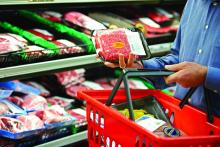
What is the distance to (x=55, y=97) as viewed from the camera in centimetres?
270

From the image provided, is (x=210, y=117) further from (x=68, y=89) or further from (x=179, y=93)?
(x=68, y=89)

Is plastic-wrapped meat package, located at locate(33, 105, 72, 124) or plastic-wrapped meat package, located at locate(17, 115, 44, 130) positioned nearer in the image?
plastic-wrapped meat package, located at locate(17, 115, 44, 130)

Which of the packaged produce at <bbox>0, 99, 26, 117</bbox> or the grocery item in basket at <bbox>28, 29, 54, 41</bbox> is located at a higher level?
the grocery item in basket at <bbox>28, 29, 54, 41</bbox>

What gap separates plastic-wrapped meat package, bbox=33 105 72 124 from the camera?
220 centimetres

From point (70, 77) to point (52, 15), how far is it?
1.62 feet

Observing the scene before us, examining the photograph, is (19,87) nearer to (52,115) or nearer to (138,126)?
(52,115)

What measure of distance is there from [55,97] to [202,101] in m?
1.37

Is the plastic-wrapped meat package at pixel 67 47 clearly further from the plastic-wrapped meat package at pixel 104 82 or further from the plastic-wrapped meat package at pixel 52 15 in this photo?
the plastic-wrapped meat package at pixel 104 82

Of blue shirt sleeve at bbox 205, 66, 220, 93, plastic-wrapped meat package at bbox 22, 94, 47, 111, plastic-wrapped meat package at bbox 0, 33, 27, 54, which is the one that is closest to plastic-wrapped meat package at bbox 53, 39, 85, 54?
plastic-wrapped meat package at bbox 0, 33, 27, 54

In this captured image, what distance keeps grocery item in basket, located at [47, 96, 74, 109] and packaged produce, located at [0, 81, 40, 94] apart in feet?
0.42

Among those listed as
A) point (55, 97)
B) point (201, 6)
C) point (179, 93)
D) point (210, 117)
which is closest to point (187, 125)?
point (210, 117)

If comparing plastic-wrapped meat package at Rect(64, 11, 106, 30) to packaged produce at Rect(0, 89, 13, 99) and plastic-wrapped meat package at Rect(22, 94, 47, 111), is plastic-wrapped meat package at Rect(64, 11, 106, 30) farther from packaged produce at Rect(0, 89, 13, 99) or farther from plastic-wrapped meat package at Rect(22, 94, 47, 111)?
packaged produce at Rect(0, 89, 13, 99)

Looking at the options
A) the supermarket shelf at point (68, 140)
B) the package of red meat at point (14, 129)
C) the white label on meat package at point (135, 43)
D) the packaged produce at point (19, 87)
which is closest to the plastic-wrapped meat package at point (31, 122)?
the package of red meat at point (14, 129)

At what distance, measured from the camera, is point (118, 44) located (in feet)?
4.87
